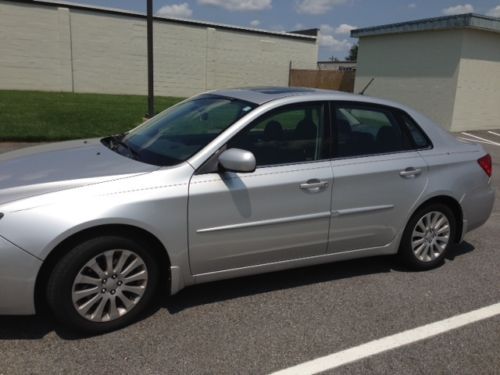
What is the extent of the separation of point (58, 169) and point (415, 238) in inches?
120

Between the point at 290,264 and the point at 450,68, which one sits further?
the point at 450,68

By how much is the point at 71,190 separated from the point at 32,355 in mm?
1013

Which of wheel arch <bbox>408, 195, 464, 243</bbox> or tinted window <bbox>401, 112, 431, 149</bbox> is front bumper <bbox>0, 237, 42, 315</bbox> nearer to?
wheel arch <bbox>408, 195, 464, 243</bbox>

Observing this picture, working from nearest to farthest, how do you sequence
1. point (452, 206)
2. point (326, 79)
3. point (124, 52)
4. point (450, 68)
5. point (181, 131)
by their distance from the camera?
point (181, 131), point (452, 206), point (450, 68), point (124, 52), point (326, 79)

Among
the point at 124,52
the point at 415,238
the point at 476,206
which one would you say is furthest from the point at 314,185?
the point at 124,52

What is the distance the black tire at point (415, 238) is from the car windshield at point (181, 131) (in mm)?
1810

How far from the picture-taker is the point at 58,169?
3.39 m

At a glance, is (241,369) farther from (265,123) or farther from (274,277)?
(265,123)

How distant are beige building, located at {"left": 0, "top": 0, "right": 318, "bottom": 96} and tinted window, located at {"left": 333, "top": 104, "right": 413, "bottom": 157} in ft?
79.2

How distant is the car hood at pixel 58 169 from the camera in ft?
10.0

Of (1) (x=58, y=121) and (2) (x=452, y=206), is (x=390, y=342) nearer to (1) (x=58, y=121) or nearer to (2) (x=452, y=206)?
(2) (x=452, y=206)

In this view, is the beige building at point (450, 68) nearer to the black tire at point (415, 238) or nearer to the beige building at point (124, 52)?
the beige building at point (124, 52)

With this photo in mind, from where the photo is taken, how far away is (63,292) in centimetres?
303

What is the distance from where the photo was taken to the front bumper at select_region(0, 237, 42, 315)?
283 cm
